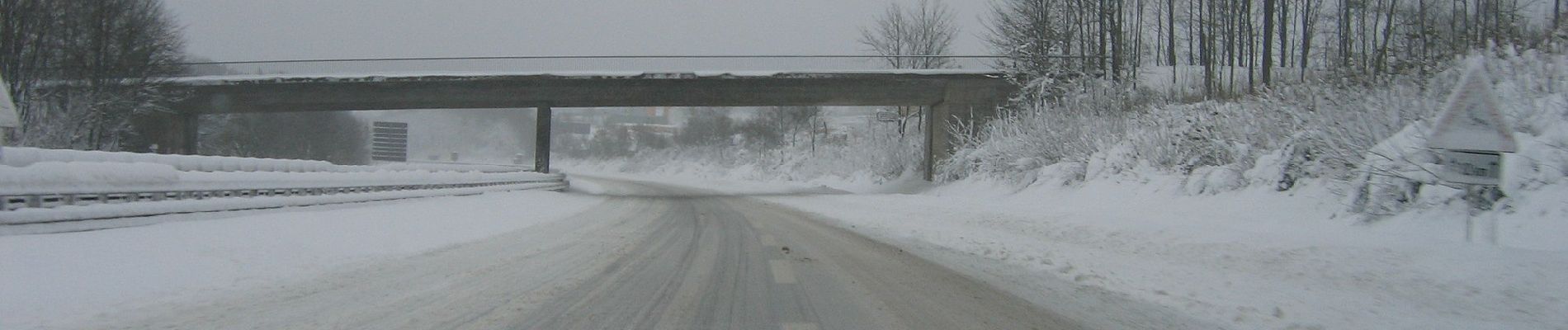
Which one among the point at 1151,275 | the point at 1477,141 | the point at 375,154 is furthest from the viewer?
the point at 375,154

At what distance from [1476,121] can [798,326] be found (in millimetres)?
6077

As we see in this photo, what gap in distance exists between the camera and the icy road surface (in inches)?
184

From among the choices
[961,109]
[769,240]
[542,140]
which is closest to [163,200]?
[769,240]

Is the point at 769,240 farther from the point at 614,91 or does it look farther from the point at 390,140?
the point at 390,140

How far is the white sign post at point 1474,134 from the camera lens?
659 cm

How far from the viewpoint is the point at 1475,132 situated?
6.68m

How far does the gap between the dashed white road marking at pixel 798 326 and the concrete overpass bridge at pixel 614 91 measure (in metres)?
27.8

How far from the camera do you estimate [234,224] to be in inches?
370

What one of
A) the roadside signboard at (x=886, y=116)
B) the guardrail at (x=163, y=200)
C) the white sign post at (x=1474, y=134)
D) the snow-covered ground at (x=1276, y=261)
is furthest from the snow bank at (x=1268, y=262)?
the roadside signboard at (x=886, y=116)

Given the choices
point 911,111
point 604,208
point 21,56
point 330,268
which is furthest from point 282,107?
point 330,268

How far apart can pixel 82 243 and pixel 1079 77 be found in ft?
90.0

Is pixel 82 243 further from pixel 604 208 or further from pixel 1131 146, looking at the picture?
pixel 1131 146

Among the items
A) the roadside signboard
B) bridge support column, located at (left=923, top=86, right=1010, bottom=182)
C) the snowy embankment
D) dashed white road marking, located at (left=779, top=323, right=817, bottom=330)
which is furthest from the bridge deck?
dashed white road marking, located at (left=779, top=323, right=817, bottom=330)

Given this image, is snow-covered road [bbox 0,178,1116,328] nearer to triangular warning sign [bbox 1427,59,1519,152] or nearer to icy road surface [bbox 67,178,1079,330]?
icy road surface [bbox 67,178,1079,330]
